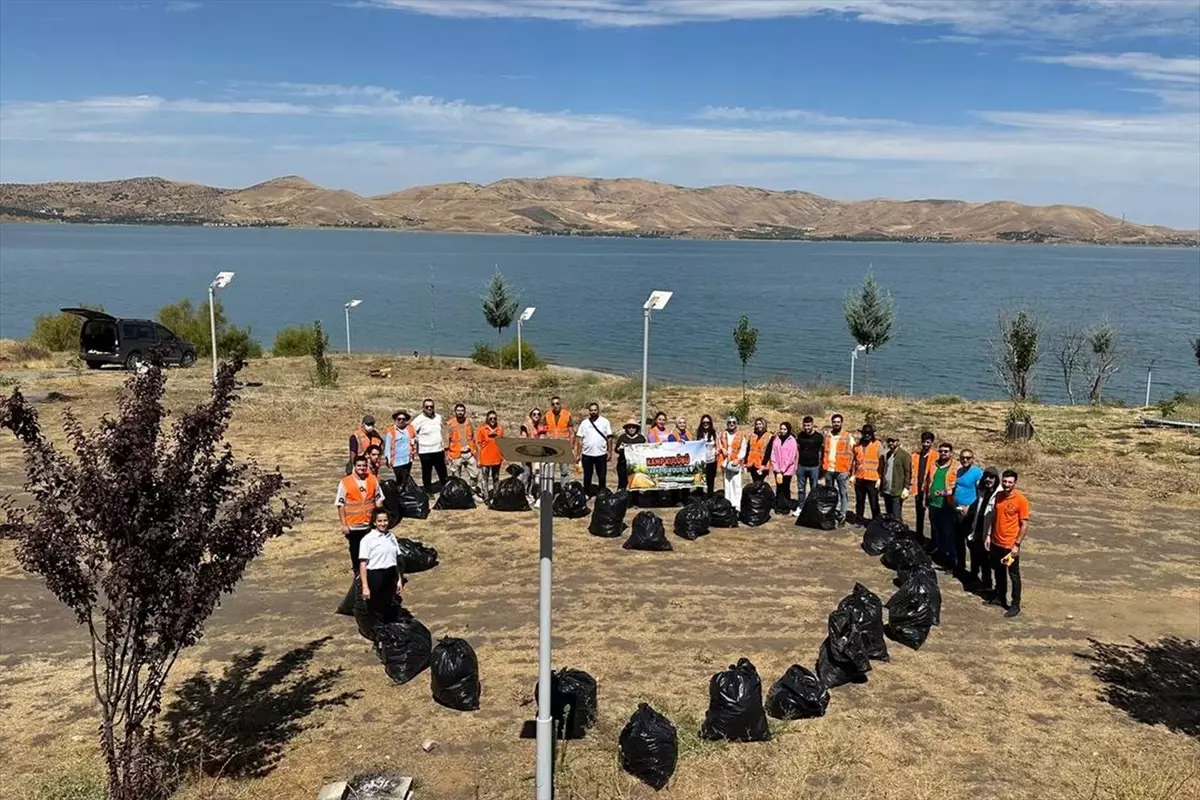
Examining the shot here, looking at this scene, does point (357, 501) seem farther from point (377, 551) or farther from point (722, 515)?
point (722, 515)

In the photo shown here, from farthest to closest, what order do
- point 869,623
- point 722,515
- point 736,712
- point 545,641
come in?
point 722,515
point 869,623
point 736,712
point 545,641

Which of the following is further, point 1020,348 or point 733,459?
point 1020,348

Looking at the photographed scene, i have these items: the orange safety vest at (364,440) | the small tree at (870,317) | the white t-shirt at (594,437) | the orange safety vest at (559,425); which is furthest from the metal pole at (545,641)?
the small tree at (870,317)

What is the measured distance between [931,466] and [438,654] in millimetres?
7252

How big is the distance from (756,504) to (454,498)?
15.4ft

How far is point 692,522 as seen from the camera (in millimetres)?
12953

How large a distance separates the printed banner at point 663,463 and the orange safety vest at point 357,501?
532cm

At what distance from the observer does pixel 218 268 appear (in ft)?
418

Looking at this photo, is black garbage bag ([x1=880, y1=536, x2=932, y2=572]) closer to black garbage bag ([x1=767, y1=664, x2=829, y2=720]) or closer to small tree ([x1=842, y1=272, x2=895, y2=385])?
black garbage bag ([x1=767, y1=664, x2=829, y2=720])

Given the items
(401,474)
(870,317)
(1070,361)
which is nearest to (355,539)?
(401,474)

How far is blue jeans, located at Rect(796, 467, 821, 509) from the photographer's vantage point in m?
13.5

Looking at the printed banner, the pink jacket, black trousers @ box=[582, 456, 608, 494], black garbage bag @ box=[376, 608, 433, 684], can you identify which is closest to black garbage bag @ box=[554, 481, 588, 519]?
black trousers @ box=[582, 456, 608, 494]

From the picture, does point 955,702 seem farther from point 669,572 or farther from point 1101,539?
point 1101,539

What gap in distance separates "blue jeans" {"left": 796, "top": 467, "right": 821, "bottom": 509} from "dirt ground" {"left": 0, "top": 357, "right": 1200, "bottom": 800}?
26.8 inches
